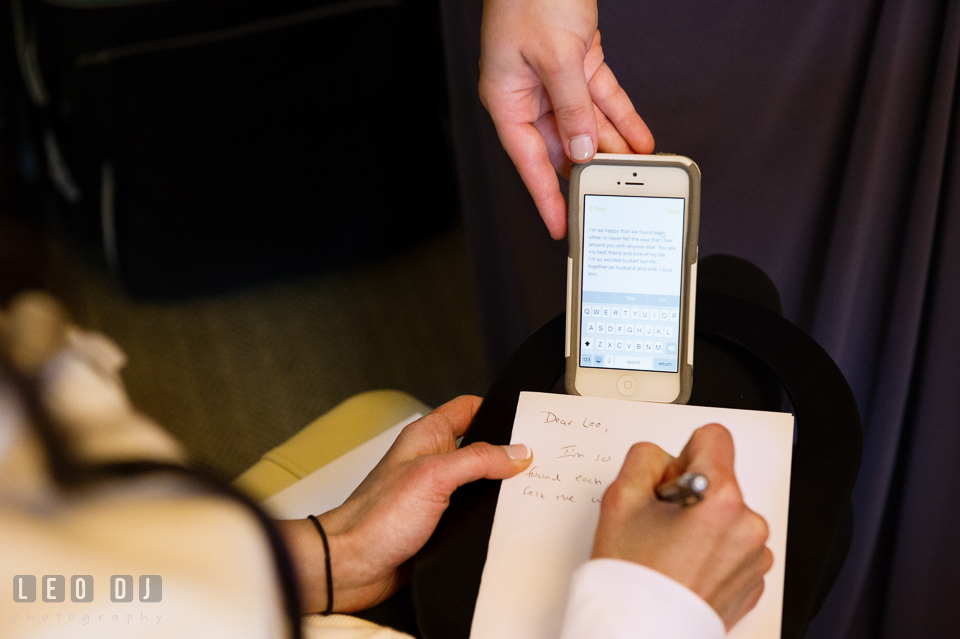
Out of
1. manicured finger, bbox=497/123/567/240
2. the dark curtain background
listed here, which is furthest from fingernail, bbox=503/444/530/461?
the dark curtain background

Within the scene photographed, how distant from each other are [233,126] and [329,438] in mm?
801

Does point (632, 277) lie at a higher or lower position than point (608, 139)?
lower

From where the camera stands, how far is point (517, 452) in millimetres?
512

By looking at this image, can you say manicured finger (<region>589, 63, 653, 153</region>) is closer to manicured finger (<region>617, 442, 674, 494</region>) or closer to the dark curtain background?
the dark curtain background

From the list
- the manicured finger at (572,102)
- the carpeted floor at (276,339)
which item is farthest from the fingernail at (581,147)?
the carpeted floor at (276,339)

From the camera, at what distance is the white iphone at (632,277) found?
56 cm

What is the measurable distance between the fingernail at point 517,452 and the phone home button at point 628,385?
109 mm

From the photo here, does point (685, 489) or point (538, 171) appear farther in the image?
point (538, 171)

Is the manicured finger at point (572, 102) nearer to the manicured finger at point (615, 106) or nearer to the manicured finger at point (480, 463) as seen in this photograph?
the manicured finger at point (615, 106)

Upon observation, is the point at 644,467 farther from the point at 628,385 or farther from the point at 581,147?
the point at 581,147

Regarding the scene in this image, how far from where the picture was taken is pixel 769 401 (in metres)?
0.55

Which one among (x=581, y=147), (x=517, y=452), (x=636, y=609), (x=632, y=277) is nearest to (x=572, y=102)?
(x=581, y=147)

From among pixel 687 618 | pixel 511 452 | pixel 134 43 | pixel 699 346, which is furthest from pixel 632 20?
pixel 134 43

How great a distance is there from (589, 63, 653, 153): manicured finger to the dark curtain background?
0.65 ft
